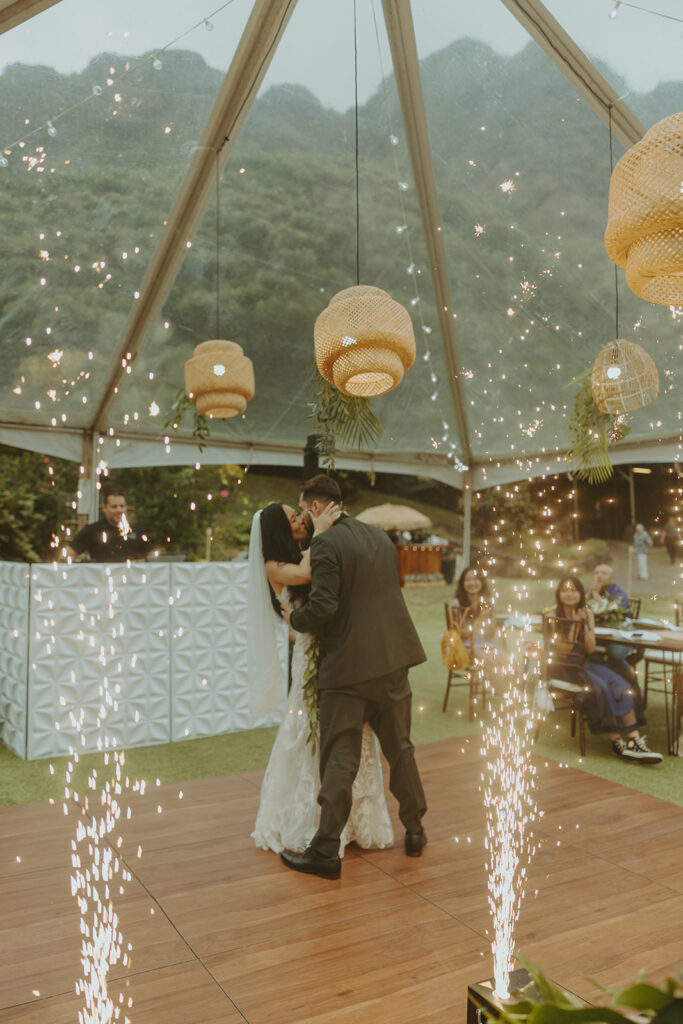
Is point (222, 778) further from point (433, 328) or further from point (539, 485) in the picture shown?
point (539, 485)

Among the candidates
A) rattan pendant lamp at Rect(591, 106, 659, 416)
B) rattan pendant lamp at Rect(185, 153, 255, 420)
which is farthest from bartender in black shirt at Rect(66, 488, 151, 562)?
rattan pendant lamp at Rect(591, 106, 659, 416)

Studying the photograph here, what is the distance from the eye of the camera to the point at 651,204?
209 centimetres

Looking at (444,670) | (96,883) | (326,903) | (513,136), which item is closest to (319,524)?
(326,903)

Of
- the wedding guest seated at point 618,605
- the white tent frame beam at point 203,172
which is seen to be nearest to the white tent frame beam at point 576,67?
the white tent frame beam at point 203,172

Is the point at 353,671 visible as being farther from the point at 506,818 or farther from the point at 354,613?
the point at 506,818

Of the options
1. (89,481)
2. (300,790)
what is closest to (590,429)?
(300,790)

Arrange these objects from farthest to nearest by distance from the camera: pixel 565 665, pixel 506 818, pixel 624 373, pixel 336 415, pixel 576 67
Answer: pixel 565 665 → pixel 336 415 → pixel 624 373 → pixel 576 67 → pixel 506 818

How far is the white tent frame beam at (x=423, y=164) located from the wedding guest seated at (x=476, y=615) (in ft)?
5.91

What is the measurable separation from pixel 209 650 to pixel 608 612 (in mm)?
2928

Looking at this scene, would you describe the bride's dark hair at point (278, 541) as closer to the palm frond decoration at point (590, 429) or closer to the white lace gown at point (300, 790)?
the white lace gown at point (300, 790)

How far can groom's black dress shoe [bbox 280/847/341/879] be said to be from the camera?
2.98m

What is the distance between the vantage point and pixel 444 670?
8.05 metres

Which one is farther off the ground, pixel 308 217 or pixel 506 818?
pixel 308 217

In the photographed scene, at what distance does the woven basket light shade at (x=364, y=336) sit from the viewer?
10.8 ft
